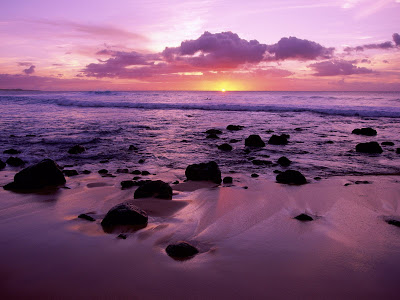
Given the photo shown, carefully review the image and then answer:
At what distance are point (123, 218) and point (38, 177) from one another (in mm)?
2874

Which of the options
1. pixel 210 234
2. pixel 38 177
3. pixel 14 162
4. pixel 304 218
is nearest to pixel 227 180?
pixel 304 218

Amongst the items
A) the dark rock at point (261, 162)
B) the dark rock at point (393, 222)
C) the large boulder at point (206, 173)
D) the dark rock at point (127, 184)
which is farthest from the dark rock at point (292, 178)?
the dark rock at point (127, 184)

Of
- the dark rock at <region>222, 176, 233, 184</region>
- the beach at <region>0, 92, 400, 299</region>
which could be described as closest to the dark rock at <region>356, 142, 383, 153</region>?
the beach at <region>0, 92, 400, 299</region>

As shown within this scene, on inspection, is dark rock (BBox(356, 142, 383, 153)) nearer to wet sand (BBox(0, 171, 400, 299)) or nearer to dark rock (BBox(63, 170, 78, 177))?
wet sand (BBox(0, 171, 400, 299))

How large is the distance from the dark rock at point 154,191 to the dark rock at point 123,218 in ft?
3.37

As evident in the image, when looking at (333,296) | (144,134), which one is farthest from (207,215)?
(144,134)

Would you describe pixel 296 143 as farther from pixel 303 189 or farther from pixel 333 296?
pixel 333 296

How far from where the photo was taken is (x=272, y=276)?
307 centimetres

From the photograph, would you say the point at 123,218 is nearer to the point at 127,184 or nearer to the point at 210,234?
the point at 210,234

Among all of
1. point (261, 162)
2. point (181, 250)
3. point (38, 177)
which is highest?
point (38, 177)

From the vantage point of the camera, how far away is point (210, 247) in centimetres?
371

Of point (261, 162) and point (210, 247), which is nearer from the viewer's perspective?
point (210, 247)

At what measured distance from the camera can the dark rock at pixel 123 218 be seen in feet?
13.9

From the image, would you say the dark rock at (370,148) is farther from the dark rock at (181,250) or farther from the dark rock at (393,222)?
the dark rock at (181,250)
